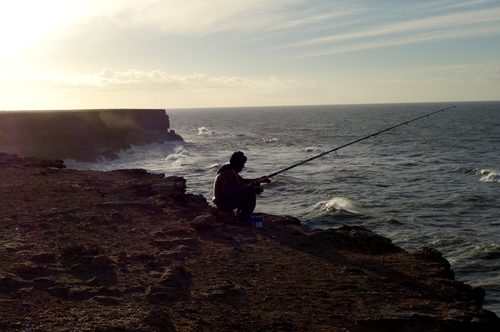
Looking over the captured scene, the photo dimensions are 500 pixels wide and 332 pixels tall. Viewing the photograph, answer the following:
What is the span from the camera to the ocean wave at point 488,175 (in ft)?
99.8

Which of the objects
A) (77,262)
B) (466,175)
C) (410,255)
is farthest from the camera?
(466,175)

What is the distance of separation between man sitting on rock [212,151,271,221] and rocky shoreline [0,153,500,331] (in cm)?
36

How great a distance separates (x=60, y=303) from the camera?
6254 millimetres

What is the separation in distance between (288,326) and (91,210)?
6.83 m

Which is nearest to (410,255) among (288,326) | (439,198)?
(288,326)

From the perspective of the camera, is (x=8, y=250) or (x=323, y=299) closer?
(x=323, y=299)

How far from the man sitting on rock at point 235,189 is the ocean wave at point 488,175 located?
77.1 feet

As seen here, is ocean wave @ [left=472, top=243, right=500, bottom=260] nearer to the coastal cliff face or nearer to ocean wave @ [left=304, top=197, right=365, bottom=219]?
ocean wave @ [left=304, top=197, right=365, bottom=219]

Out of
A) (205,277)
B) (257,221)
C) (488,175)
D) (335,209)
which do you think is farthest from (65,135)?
(205,277)

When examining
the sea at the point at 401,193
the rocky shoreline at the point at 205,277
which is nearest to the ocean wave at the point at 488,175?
the sea at the point at 401,193

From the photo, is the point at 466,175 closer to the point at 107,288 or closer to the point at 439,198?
the point at 439,198

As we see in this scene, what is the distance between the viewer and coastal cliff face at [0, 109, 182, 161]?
153 ft

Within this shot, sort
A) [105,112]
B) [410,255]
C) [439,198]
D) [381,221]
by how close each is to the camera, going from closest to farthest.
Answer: [410,255] < [381,221] < [439,198] < [105,112]

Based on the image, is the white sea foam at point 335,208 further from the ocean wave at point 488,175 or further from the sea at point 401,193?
the ocean wave at point 488,175
